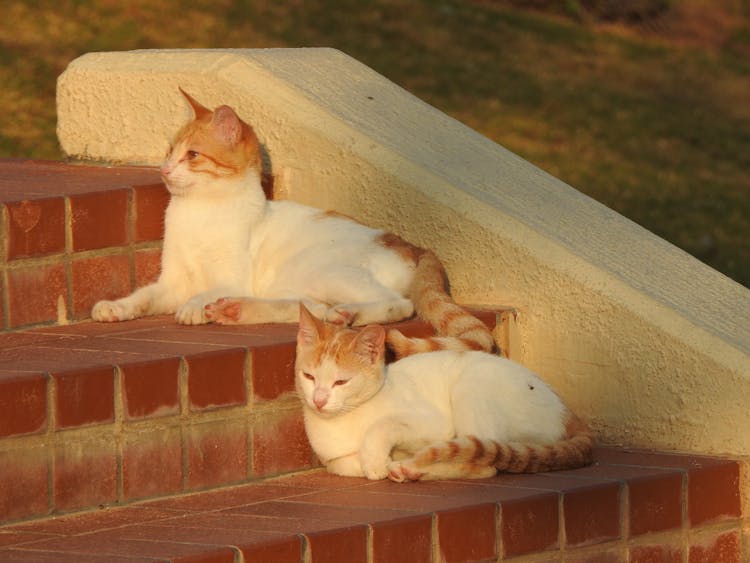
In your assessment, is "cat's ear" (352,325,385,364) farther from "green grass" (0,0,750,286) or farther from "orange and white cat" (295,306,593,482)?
"green grass" (0,0,750,286)

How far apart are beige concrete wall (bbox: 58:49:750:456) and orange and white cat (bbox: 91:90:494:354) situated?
0.17 m

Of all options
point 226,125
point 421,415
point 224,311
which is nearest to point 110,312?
point 224,311

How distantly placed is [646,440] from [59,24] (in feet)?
21.6

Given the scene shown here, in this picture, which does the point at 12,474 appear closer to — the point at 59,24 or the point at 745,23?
the point at 59,24

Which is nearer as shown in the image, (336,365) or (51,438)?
(51,438)

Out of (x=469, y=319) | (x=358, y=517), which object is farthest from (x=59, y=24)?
(x=358, y=517)

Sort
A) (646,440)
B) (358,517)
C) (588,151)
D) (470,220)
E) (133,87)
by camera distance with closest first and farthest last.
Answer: (358,517), (646,440), (470,220), (133,87), (588,151)

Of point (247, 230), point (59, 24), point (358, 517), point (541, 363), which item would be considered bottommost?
point (358, 517)

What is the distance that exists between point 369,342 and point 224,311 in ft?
2.31

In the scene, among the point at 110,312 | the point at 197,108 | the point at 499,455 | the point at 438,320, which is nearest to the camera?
the point at 499,455

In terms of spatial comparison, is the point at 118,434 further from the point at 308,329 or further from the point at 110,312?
the point at 110,312

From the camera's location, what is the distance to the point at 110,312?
15.9 ft

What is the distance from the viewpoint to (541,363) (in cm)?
483

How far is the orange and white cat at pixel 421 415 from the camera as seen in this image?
4172mm
